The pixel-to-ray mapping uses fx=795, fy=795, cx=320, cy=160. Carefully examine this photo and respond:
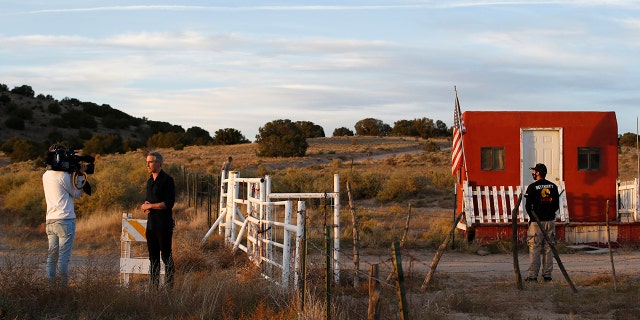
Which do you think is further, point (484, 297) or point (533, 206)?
point (533, 206)

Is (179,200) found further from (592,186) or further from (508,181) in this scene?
(592,186)

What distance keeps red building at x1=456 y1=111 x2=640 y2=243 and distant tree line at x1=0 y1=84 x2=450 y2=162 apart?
113 ft

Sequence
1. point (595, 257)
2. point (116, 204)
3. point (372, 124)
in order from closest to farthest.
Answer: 1. point (595, 257)
2. point (116, 204)
3. point (372, 124)

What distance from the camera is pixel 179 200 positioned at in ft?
82.2

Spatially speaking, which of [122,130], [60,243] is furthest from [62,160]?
[122,130]

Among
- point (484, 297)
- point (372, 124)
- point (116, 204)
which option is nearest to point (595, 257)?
point (484, 297)

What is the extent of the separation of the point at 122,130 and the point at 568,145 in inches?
2560

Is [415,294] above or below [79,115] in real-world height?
below

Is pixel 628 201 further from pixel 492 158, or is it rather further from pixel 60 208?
pixel 60 208

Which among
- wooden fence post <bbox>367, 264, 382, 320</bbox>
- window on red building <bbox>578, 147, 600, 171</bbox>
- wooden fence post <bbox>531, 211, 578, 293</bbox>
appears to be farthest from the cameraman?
window on red building <bbox>578, 147, 600, 171</bbox>

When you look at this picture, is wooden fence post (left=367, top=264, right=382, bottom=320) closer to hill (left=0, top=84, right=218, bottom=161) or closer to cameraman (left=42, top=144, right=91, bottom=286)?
cameraman (left=42, top=144, right=91, bottom=286)

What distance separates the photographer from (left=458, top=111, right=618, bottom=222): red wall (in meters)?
→ 17.9

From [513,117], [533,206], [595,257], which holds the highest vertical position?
[513,117]

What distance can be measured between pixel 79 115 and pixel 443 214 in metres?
56.8
